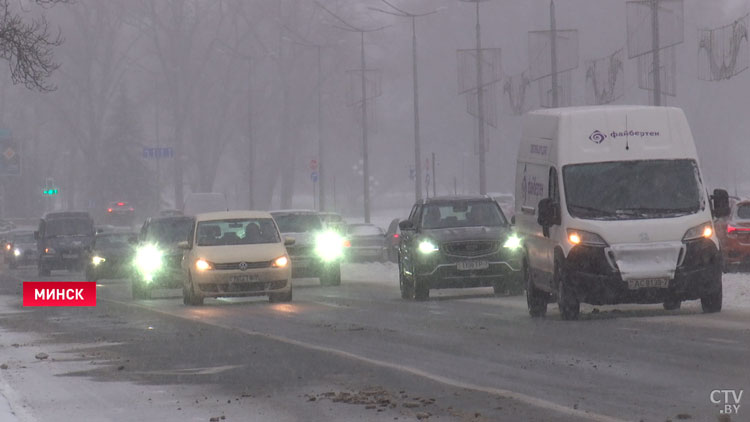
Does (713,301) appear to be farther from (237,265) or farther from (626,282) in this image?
(237,265)

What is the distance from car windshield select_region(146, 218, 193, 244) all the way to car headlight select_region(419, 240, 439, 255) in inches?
326

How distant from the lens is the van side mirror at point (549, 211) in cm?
2084

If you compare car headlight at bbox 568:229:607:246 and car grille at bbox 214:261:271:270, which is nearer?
car headlight at bbox 568:229:607:246

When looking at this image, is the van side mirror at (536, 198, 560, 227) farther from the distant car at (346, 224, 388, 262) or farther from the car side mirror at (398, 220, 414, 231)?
the distant car at (346, 224, 388, 262)

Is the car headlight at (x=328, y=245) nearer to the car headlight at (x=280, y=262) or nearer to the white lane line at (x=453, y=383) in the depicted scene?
the car headlight at (x=280, y=262)

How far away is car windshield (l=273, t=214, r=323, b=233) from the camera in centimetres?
3594

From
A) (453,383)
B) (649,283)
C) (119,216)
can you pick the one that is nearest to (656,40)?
(649,283)

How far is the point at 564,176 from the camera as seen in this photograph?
21.2 m

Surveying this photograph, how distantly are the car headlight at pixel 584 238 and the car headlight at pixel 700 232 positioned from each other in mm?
1057

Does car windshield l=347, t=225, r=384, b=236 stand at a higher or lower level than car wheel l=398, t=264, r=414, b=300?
higher

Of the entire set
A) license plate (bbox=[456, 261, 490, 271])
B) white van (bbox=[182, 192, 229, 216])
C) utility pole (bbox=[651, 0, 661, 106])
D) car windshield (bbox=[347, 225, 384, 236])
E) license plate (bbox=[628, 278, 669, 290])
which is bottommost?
license plate (bbox=[628, 278, 669, 290])

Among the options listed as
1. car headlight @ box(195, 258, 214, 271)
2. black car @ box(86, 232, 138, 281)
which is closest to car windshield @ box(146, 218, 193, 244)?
car headlight @ box(195, 258, 214, 271)

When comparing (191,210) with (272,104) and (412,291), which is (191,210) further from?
(412,291)

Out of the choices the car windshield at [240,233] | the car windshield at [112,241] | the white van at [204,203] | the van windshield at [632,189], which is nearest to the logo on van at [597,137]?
the van windshield at [632,189]
